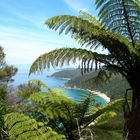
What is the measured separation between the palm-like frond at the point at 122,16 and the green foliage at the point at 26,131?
1.53 meters

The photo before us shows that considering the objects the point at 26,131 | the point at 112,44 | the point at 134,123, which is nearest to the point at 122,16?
the point at 112,44

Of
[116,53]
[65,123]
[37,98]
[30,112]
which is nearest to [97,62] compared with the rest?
[116,53]

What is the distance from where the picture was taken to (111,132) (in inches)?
213

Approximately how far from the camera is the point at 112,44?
13.2ft

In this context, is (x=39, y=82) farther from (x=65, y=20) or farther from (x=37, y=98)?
(x=65, y=20)

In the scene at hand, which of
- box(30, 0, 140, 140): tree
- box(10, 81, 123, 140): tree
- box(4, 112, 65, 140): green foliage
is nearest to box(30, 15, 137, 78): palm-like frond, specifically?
box(30, 0, 140, 140): tree

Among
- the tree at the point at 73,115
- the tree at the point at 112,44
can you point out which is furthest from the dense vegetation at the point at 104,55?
the tree at the point at 73,115

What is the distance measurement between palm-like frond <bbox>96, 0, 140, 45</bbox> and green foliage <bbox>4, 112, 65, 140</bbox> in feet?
5.01

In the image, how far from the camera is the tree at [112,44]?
12.7ft

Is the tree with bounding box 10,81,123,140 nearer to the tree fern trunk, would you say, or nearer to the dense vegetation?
the dense vegetation

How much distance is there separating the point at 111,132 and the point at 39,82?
56.8 inches

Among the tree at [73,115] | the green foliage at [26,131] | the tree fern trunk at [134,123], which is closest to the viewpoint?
the green foliage at [26,131]

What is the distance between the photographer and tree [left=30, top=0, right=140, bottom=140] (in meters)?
3.87

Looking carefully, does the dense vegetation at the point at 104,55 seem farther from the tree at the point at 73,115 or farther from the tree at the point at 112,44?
the tree at the point at 73,115
